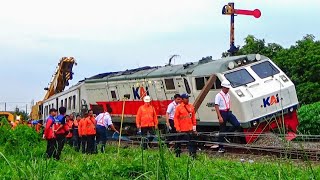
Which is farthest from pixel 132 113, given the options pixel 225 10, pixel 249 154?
pixel 225 10

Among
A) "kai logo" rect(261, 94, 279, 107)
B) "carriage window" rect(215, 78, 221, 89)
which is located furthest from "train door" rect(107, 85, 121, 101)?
"kai logo" rect(261, 94, 279, 107)

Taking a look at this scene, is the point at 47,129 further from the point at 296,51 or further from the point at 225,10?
the point at 296,51

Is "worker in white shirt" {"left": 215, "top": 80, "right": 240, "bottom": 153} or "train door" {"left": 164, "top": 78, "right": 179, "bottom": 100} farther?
"train door" {"left": 164, "top": 78, "right": 179, "bottom": 100}

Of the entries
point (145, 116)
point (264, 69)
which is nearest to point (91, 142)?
point (145, 116)

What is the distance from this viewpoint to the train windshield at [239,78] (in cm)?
1656

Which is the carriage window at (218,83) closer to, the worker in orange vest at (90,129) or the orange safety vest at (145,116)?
the orange safety vest at (145,116)

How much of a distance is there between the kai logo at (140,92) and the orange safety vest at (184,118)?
7.26m

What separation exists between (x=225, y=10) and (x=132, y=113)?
10.9 meters

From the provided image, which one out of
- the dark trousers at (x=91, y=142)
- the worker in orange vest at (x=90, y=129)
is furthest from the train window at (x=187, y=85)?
the dark trousers at (x=91, y=142)

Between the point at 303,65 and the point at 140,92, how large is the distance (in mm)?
12735

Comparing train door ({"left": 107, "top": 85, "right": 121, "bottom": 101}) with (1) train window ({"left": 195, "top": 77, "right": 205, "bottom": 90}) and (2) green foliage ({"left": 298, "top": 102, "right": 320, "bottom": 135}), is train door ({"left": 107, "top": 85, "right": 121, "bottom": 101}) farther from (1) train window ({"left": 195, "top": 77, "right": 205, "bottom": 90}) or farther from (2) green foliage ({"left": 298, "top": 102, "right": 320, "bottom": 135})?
(2) green foliage ({"left": 298, "top": 102, "right": 320, "bottom": 135})

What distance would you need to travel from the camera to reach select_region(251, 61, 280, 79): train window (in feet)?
56.2

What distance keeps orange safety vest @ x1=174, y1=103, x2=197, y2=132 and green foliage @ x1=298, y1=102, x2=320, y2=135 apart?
9.31 metres

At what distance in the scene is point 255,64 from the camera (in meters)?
17.4
